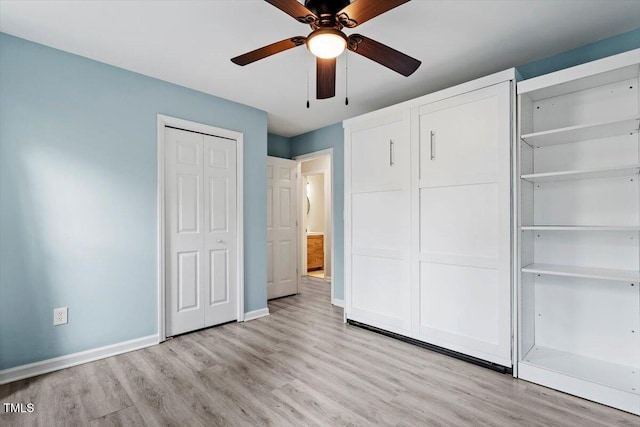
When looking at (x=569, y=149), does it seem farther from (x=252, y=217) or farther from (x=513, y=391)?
(x=252, y=217)

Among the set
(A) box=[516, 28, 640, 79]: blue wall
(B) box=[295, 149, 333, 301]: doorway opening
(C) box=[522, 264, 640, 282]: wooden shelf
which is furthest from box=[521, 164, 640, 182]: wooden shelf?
(B) box=[295, 149, 333, 301]: doorway opening

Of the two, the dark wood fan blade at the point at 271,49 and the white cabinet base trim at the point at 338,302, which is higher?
the dark wood fan blade at the point at 271,49

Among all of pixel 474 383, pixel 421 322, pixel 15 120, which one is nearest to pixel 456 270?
pixel 421 322

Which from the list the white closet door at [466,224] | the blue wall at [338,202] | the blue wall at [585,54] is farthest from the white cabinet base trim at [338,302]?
the blue wall at [585,54]

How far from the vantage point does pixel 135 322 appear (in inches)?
113

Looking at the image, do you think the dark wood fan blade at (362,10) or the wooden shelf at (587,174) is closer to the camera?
the dark wood fan blade at (362,10)

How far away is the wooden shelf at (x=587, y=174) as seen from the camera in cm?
204

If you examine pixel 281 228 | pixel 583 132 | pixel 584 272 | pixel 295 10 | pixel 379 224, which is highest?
pixel 295 10

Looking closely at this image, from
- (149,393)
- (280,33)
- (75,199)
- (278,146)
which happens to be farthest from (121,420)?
(278,146)

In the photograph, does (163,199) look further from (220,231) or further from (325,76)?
(325,76)

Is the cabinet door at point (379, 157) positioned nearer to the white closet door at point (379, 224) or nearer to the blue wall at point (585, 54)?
the white closet door at point (379, 224)

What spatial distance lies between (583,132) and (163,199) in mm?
3474

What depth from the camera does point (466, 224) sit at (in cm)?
263

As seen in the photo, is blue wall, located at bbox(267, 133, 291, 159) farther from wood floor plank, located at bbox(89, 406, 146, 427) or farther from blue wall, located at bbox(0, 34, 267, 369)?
wood floor plank, located at bbox(89, 406, 146, 427)
